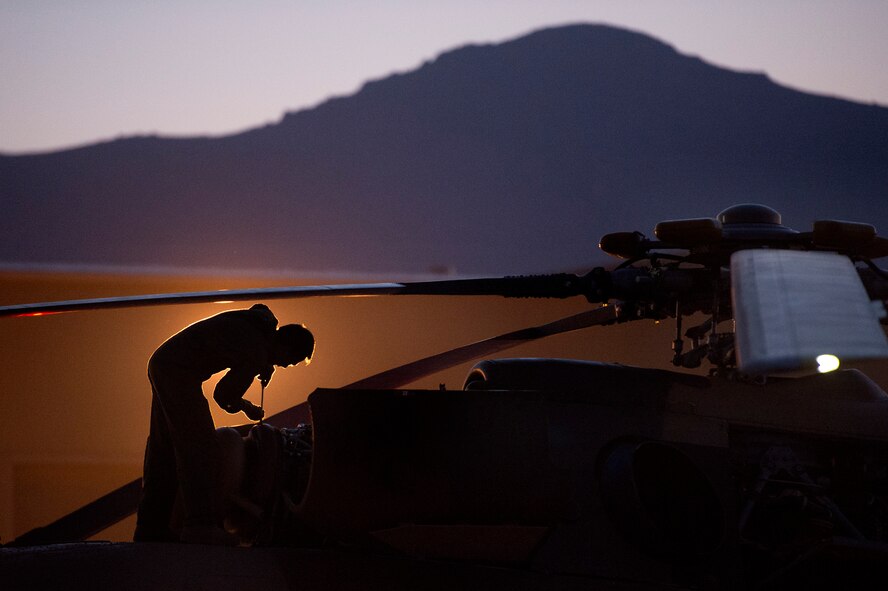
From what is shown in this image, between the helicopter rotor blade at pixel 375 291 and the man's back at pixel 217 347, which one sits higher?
the helicopter rotor blade at pixel 375 291

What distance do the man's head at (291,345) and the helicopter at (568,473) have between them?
0.64 ft

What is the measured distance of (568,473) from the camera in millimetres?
2932

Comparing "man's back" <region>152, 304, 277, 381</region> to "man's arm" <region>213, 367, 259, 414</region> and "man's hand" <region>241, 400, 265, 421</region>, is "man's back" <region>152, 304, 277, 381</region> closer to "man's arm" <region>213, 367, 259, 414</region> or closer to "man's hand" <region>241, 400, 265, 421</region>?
"man's arm" <region>213, 367, 259, 414</region>

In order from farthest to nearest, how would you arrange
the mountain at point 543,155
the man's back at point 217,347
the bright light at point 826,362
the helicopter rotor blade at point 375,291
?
1. the mountain at point 543,155
2. the helicopter rotor blade at point 375,291
3. the man's back at point 217,347
4. the bright light at point 826,362

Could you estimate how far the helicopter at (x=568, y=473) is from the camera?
2830mm

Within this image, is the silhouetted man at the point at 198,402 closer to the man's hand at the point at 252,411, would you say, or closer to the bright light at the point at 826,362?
the man's hand at the point at 252,411

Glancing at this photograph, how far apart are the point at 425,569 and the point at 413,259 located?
1955 cm

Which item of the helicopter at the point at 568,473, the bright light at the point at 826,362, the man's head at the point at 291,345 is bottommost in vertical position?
the helicopter at the point at 568,473

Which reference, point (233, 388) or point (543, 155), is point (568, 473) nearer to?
point (233, 388)

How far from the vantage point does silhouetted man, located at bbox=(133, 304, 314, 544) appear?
9.56ft

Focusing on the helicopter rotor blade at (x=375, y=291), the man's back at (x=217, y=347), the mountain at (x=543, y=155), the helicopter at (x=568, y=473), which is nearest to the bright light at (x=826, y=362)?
the helicopter at (x=568, y=473)

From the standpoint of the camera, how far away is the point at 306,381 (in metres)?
8.50

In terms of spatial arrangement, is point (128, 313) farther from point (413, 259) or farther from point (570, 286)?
point (413, 259)

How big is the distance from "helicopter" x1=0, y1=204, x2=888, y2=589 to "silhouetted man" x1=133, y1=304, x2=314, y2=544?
3.9 inches
